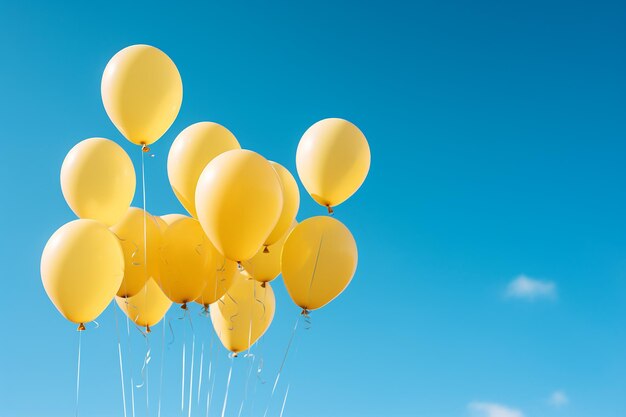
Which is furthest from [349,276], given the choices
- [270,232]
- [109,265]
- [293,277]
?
[109,265]

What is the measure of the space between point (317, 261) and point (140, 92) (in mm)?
2305

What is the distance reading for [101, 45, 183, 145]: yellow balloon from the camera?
6.99 meters

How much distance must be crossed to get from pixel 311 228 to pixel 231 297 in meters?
1.37

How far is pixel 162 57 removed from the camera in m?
7.22

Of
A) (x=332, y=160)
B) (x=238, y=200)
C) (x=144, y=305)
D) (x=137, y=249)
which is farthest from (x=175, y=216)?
(x=332, y=160)

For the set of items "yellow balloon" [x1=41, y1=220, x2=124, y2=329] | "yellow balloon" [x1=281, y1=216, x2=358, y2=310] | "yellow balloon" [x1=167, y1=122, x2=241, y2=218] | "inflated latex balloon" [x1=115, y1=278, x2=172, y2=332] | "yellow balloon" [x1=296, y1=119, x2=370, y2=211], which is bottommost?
"yellow balloon" [x1=41, y1=220, x2=124, y2=329]

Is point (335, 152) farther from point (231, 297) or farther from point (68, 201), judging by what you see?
point (68, 201)

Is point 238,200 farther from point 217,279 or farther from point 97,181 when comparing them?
point 97,181

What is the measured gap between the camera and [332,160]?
283 inches

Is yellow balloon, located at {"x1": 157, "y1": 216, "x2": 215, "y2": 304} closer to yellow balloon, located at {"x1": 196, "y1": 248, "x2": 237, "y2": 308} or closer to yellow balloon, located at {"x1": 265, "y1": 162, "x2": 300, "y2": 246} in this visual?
yellow balloon, located at {"x1": 196, "y1": 248, "x2": 237, "y2": 308}

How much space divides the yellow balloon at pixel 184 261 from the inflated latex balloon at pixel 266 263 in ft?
1.45

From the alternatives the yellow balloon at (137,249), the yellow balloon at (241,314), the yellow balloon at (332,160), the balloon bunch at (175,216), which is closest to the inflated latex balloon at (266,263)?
the balloon bunch at (175,216)

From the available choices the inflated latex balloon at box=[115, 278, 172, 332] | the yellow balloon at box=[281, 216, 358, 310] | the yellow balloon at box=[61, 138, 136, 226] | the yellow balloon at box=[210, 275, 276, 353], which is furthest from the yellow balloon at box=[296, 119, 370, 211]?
the inflated latex balloon at box=[115, 278, 172, 332]

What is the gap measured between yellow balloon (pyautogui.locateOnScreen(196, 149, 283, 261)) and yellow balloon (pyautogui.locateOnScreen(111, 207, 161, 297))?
0.96 m
